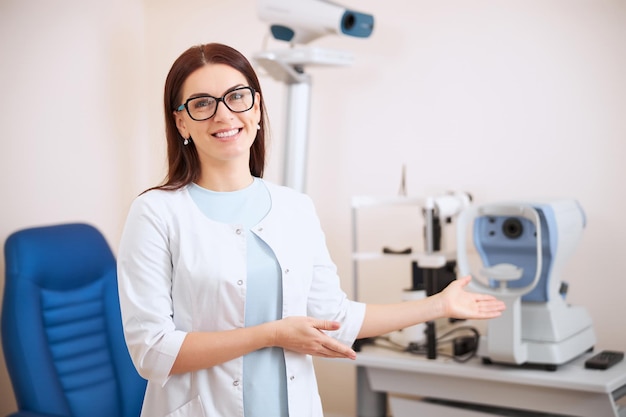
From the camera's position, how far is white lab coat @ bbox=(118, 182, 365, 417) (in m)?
1.25

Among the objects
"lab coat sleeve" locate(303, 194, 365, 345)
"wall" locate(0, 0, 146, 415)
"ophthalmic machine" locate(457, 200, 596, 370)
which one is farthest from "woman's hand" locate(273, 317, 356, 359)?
"wall" locate(0, 0, 146, 415)

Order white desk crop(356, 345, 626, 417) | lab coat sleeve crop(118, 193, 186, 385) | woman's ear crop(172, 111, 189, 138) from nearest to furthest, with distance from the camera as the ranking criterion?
lab coat sleeve crop(118, 193, 186, 385) → woman's ear crop(172, 111, 189, 138) → white desk crop(356, 345, 626, 417)

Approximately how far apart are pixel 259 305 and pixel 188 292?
0.13 meters

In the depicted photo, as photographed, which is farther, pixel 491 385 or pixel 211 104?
pixel 491 385

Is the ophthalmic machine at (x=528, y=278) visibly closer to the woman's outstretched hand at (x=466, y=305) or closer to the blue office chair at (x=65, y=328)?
the woman's outstretched hand at (x=466, y=305)

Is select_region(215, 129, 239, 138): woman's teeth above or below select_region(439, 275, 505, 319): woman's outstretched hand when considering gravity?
above

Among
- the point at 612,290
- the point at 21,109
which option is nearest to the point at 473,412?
the point at 612,290

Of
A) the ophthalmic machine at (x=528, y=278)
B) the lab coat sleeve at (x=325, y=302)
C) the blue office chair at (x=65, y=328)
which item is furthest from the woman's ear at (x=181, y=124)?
the ophthalmic machine at (x=528, y=278)

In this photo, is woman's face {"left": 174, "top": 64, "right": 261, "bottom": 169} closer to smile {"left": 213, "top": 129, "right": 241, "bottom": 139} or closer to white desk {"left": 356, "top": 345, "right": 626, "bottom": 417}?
smile {"left": 213, "top": 129, "right": 241, "bottom": 139}

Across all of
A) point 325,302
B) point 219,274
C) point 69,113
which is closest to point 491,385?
point 325,302

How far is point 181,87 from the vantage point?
134 cm

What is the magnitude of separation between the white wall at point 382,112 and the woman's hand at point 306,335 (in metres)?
1.76

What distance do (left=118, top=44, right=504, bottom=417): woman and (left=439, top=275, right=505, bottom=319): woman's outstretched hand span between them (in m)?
0.20

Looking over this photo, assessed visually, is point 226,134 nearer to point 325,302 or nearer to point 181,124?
point 181,124
